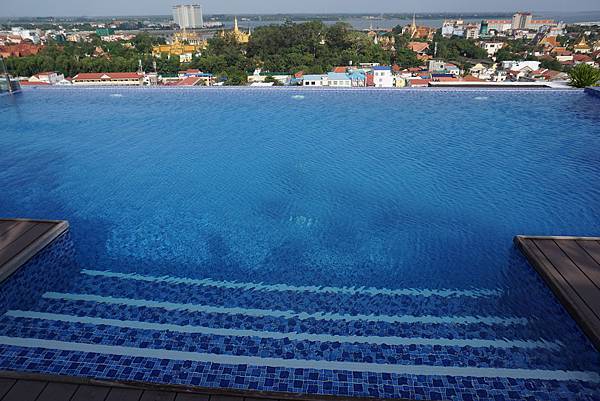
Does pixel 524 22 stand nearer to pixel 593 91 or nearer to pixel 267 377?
pixel 593 91

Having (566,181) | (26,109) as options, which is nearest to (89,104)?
(26,109)

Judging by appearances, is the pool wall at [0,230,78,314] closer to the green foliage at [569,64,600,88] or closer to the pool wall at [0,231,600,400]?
the pool wall at [0,231,600,400]

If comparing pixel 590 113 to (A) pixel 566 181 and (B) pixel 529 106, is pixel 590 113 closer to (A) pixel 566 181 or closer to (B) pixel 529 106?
(B) pixel 529 106

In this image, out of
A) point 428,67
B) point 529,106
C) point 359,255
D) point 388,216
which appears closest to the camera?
point 359,255

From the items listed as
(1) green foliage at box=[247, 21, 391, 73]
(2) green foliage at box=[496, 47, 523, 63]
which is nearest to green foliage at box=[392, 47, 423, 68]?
(1) green foliage at box=[247, 21, 391, 73]

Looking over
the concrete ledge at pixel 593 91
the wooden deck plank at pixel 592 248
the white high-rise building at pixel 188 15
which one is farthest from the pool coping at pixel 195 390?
the white high-rise building at pixel 188 15

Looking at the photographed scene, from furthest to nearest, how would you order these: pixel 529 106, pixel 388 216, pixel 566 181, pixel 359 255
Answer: pixel 529 106
pixel 566 181
pixel 388 216
pixel 359 255
